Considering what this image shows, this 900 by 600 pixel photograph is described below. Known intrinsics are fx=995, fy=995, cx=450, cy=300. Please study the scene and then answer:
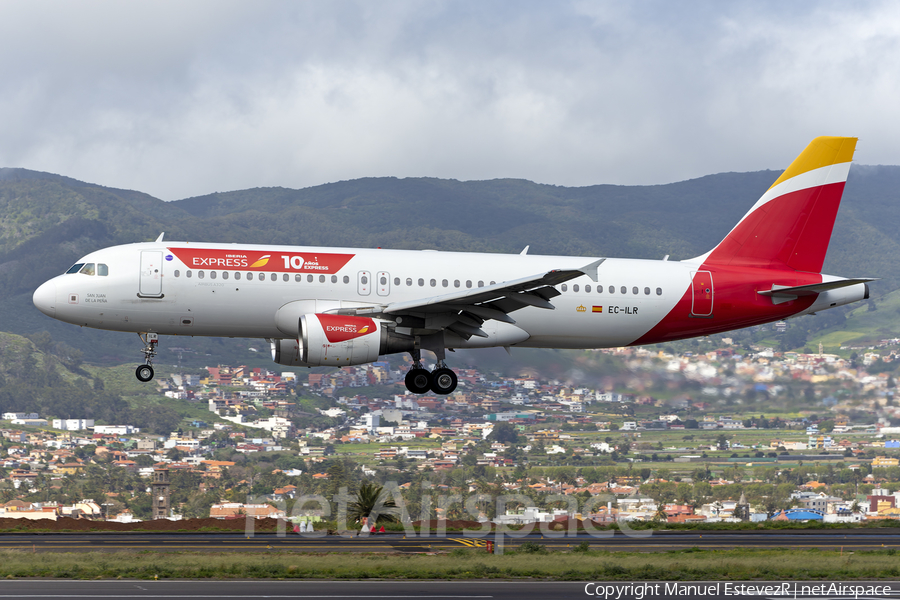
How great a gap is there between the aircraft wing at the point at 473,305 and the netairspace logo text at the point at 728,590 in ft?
29.9

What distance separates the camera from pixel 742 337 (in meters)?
101

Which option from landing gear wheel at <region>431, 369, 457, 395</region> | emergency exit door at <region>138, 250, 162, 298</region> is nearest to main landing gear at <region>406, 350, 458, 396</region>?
landing gear wheel at <region>431, 369, 457, 395</region>

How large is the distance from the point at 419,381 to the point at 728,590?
1232 centimetres

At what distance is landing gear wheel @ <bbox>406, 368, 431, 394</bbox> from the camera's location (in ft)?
115

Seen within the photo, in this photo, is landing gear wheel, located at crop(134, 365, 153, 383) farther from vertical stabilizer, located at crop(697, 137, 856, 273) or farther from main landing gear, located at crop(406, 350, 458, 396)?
Result: vertical stabilizer, located at crop(697, 137, 856, 273)

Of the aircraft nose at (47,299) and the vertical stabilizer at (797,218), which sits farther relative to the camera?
the vertical stabilizer at (797,218)

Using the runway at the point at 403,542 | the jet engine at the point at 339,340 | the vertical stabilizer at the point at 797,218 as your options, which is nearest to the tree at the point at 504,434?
the runway at the point at 403,542

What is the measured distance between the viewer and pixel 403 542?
41.7m

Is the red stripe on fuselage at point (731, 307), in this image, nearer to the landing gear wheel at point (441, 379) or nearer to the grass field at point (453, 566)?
the landing gear wheel at point (441, 379)

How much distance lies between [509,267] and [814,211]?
43.5ft

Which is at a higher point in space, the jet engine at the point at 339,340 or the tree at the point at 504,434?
the jet engine at the point at 339,340

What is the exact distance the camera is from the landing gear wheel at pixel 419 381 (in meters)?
34.9

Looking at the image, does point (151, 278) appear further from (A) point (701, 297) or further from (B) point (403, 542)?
(A) point (701, 297)

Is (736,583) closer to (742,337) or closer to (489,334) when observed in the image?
(489,334)
